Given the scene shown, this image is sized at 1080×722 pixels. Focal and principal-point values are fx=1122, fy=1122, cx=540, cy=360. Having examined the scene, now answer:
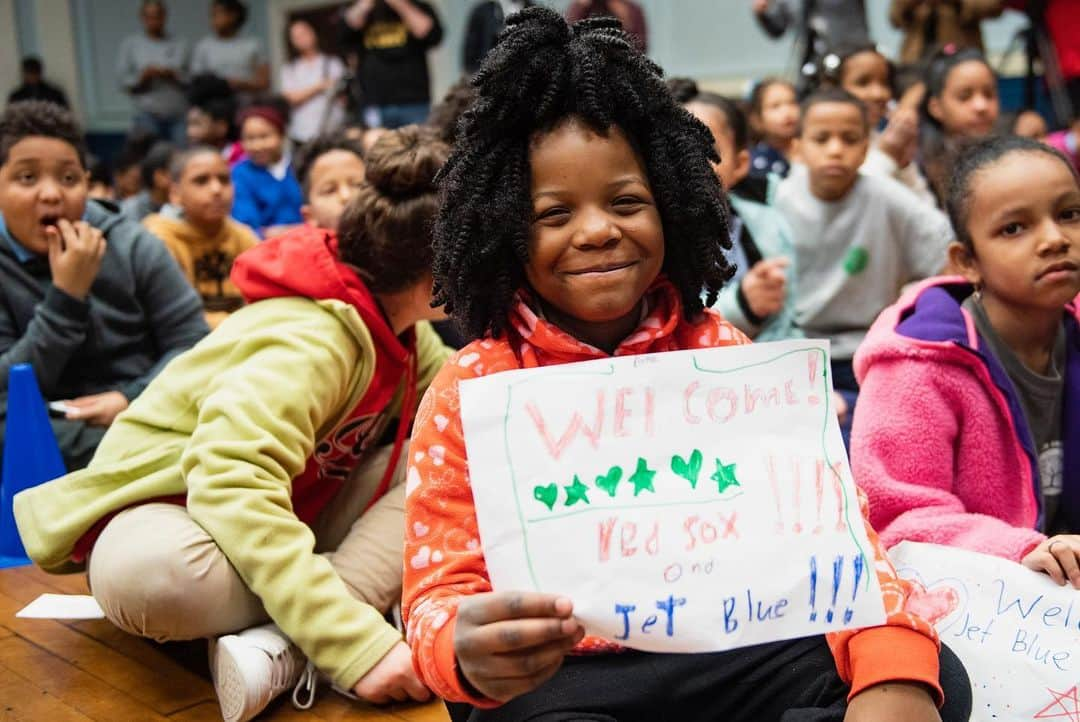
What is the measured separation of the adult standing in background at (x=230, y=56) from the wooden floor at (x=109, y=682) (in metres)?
5.71

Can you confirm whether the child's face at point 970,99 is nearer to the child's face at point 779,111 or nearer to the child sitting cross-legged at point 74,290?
the child's face at point 779,111

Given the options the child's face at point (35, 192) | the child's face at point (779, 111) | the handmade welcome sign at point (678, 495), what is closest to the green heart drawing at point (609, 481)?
the handmade welcome sign at point (678, 495)

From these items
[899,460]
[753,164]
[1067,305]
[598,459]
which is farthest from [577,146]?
[753,164]

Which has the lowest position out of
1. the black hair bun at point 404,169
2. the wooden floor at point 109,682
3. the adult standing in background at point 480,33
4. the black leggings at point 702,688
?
the wooden floor at point 109,682

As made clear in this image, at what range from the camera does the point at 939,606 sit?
55.7 inches

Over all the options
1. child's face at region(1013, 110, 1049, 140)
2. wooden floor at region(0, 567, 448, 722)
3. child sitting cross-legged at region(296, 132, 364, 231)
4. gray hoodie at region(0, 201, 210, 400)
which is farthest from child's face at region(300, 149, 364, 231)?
child's face at region(1013, 110, 1049, 140)

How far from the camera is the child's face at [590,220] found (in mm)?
1144

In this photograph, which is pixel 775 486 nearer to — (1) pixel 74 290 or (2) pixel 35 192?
(1) pixel 74 290

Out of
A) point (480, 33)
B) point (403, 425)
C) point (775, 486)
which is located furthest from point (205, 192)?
point (775, 486)

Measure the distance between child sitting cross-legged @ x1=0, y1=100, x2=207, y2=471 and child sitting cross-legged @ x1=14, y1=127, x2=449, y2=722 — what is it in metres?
0.59

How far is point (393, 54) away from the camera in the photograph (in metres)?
5.19

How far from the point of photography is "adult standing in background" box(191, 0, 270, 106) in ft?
23.4

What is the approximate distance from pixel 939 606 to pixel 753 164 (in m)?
3.12

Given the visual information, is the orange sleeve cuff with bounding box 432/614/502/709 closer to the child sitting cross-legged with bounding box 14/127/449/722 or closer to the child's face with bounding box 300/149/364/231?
the child sitting cross-legged with bounding box 14/127/449/722
